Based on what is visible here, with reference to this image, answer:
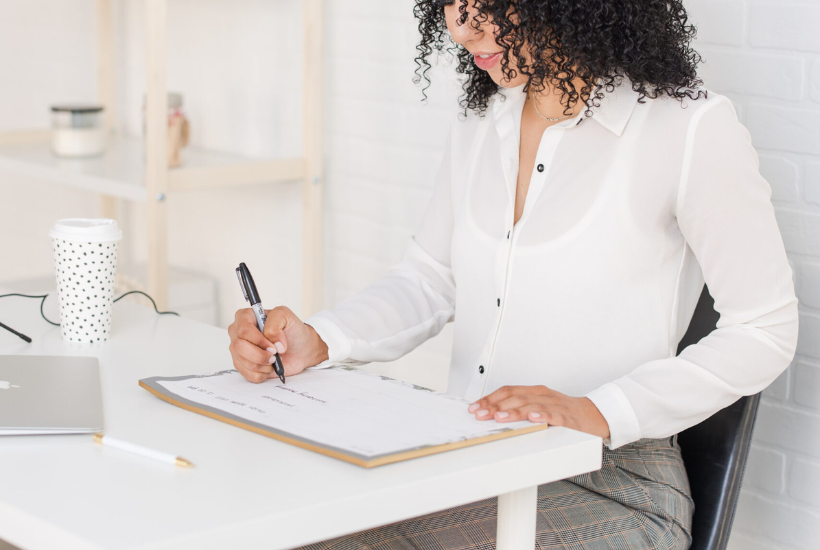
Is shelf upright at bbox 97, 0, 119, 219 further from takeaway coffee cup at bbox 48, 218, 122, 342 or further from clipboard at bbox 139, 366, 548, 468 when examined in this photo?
clipboard at bbox 139, 366, 548, 468

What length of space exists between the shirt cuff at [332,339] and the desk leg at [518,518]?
0.38 m

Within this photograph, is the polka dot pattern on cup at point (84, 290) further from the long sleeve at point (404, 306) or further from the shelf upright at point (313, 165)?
the shelf upright at point (313, 165)

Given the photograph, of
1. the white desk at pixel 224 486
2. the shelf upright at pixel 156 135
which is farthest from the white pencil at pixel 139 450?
the shelf upright at pixel 156 135

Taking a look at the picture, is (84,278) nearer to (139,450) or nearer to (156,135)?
(139,450)

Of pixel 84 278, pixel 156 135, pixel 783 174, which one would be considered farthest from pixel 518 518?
pixel 156 135

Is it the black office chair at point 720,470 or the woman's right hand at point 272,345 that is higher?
the woman's right hand at point 272,345

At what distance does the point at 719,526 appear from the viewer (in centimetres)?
118

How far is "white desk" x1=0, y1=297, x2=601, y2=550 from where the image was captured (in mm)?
674

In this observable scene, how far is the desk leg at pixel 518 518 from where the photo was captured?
0.85 meters

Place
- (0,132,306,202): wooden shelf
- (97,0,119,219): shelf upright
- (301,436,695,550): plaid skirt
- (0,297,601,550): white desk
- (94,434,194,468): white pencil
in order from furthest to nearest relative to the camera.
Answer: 1. (97,0,119,219): shelf upright
2. (0,132,306,202): wooden shelf
3. (301,436,695,550): plaid skirt
4. (94,434,194,468): white pencil
5. (0,297,601,550): white desk

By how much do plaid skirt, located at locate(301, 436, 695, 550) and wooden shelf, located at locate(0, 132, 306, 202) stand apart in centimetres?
115

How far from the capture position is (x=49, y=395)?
3.13 ft

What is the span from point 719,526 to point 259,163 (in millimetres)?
1303

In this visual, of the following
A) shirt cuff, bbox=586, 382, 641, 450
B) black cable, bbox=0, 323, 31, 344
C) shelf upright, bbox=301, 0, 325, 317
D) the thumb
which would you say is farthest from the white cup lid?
shelf upright, bbox=301, 0, 325, 317
